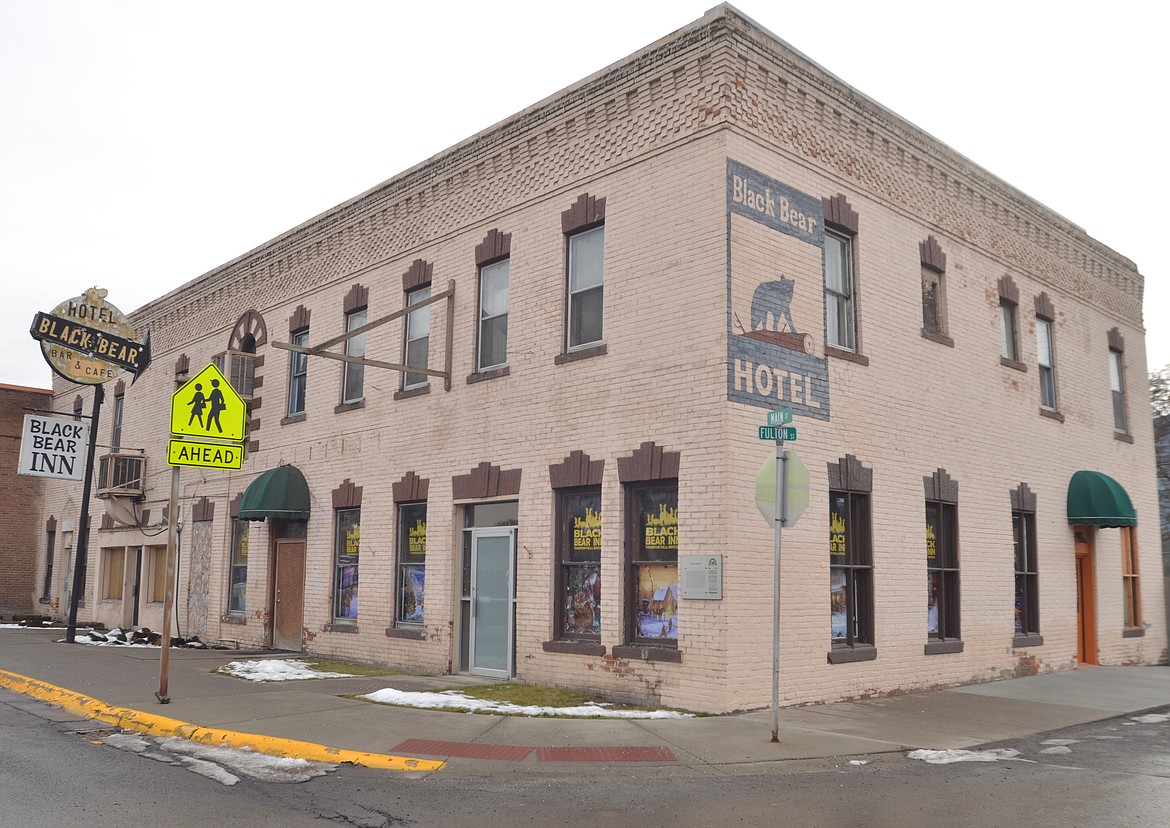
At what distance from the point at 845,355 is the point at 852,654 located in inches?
156

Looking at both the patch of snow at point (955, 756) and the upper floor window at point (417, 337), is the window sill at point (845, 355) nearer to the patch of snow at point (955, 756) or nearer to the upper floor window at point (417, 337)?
the patch of snow at point (955, 756)

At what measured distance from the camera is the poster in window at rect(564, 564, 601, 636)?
12938 mm

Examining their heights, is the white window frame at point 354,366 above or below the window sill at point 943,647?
above

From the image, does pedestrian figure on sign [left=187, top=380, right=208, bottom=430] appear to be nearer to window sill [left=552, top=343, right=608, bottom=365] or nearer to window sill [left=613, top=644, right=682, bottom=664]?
window sill [left=552, top=343, right=608, bottom=365]

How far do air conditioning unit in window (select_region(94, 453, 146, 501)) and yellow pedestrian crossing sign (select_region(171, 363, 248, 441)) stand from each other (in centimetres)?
1478

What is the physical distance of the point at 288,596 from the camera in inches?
755

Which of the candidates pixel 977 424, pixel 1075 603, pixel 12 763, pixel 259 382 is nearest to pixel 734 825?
pixel 12 763

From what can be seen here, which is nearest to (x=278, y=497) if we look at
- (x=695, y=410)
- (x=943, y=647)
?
(x=695, y=410)

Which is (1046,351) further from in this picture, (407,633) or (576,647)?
(407,633)

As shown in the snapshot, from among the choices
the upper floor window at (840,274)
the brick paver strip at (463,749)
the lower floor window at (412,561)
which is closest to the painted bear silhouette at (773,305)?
the upper floor window at (840,274)

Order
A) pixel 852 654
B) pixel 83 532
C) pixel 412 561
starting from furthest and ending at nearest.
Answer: pixel 83 532, pixel 412 561, pixel 852 654

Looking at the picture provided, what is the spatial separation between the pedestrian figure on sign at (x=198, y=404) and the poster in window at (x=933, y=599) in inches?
407

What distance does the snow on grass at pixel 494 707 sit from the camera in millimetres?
10945

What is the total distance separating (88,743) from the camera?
30.7 feet
